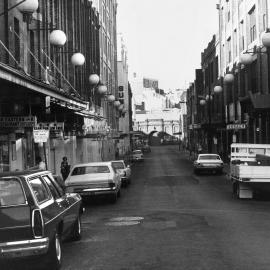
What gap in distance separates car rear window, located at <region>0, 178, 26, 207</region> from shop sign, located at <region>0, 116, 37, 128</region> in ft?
35.1

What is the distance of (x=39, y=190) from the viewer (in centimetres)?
920

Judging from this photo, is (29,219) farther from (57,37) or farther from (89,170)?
(89,170)

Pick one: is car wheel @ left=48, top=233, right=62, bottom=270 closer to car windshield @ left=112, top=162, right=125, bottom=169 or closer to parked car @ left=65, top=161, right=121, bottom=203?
parked car @ left=65, top=161, right=121, bottom=203

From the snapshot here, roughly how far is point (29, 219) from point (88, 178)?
1128 cm

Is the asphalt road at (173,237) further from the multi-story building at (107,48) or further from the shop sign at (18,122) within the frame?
the multi-story building at (107,48)

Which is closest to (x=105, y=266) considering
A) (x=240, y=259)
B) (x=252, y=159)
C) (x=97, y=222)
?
(x=240, y=259)

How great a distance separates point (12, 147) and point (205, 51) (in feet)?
179

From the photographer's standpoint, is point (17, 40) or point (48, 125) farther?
point (17, 40)

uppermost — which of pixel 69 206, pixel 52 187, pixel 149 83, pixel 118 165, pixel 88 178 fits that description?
pixel 149 83

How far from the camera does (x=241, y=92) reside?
156 feet

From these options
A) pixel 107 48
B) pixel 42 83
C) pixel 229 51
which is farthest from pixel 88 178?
pixel 107 48

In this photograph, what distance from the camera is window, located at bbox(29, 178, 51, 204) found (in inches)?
351

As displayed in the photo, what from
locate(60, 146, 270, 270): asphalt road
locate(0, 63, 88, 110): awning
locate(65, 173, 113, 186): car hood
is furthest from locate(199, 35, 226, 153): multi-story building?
locate(60, 146, 270, 270): asphalt road

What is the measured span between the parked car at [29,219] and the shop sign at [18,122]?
9.85m
